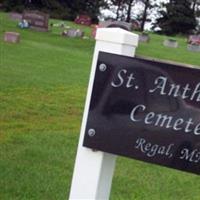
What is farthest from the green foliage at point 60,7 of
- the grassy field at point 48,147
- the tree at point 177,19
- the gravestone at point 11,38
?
the grassy field at point 48,147

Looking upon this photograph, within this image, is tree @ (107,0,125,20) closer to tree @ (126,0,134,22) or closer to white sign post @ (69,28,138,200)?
tree @ (126,0,134,22)

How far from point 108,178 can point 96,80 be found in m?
0.57

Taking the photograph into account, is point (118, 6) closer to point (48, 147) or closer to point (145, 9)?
point (145, 9)

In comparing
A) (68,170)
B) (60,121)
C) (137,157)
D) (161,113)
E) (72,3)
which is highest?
(161,113)

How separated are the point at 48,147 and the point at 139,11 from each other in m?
65.6

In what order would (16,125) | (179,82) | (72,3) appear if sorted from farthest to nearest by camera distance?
(72,3)
(16,125)
(179,82)

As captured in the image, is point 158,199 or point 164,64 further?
point 158,199

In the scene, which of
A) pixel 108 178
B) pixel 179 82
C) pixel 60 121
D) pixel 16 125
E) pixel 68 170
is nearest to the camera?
pixel 179 82

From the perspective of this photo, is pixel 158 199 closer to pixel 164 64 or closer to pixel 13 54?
pixel 164 64

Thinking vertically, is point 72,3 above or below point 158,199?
below

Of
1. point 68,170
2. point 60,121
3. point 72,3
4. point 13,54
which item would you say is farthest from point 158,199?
point 72,3

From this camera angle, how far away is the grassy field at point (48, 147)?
6012mm

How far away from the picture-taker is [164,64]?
3.20 m

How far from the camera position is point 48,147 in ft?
25.2
